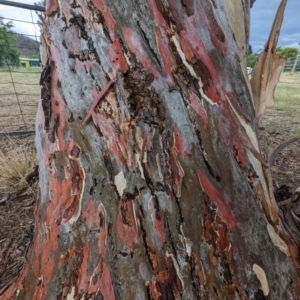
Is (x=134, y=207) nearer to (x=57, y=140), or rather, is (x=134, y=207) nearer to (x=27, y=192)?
(x=57, y=140)

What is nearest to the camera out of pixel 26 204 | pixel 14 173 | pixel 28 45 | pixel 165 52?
pixel 165 52

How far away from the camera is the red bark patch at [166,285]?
602mm

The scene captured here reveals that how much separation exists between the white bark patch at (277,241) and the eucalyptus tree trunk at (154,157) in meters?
0.01

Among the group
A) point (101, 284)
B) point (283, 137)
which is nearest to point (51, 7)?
point (101, 284)

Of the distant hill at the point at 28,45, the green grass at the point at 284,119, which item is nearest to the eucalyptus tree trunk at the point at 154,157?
the green grass at the point at 284,119

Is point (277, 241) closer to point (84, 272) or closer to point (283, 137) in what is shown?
point (84, 272)

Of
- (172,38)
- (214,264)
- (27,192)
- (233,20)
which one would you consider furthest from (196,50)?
(27,192)

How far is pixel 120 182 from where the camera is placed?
2.00 feet

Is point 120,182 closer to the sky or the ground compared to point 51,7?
closer to the ground

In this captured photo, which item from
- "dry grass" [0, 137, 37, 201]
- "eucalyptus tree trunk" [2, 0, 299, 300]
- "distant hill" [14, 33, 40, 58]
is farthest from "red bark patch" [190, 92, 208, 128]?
"distant hill" [14, 33, 40, 58]

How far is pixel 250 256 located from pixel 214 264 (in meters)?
0.08

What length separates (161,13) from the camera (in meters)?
0.59

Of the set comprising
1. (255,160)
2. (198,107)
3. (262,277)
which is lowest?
(262,277)

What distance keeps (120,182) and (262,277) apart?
1.26 ft
